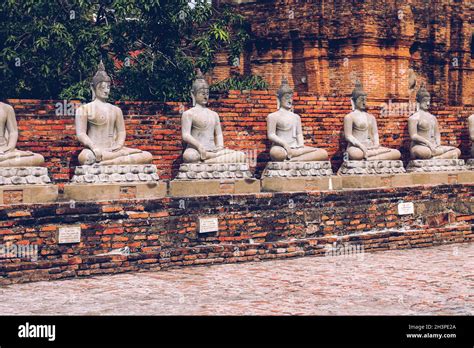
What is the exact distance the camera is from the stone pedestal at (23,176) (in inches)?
395

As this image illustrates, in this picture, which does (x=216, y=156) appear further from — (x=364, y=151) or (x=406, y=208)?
(x=406, y=208)

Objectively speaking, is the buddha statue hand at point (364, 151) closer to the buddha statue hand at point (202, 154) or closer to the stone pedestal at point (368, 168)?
the stone pedestal at point (368, 168)

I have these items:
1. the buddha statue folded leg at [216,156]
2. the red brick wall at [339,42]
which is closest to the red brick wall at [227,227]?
the buddha statue folded leg at [216,156]

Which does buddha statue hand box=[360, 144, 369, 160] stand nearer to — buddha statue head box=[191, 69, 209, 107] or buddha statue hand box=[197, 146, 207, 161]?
buddha statue head box=[191, 69, 209, 107]

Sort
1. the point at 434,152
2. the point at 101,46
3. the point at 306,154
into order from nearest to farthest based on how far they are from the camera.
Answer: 1. the point at 306,154
2. the point at 434,152
3. the point at 101,46

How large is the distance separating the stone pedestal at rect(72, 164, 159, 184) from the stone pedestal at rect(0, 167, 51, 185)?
1.58 feet

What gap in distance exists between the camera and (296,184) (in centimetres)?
1221

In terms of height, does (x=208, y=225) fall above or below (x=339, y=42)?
below

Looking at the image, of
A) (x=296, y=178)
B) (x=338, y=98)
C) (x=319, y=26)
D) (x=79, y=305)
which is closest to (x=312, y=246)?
(x=296, y=178)

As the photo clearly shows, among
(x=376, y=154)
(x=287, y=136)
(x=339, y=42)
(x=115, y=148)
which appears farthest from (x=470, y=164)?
(x=115, y=148)

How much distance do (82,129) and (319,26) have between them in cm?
958

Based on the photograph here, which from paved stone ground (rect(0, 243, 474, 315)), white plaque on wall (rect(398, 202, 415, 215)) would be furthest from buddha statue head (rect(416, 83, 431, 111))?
paved stone ground (rect(0, 243, 474, 315))

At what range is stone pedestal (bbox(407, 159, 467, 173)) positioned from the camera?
1389 cm

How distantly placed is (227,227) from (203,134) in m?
1.34
